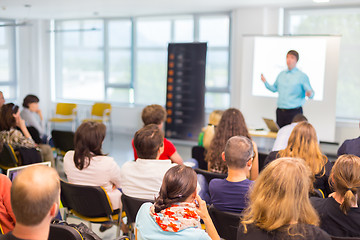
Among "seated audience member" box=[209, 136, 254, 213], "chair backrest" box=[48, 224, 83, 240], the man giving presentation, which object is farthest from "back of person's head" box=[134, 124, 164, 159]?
the man giving presentation

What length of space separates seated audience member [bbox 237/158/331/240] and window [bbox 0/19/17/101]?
9.55 metres

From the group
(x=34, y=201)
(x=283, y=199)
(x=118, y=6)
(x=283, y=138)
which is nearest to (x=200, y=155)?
(x=283, y=138)

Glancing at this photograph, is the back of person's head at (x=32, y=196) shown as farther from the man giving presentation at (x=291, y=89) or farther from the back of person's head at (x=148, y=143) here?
the man giving presentation at (x=291, y=89)

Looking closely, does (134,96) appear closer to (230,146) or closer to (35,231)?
(230,146)

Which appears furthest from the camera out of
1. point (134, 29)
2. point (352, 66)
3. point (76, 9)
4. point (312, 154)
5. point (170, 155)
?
point (134, 29)

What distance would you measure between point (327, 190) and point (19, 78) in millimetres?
9102

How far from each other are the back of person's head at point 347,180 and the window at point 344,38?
560 centimetres

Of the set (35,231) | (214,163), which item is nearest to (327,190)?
(214,163)

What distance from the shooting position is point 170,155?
3520mm

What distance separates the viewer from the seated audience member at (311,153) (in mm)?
2842

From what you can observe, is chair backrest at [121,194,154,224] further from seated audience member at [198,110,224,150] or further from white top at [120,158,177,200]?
seated audience member at [198,110,224,150]

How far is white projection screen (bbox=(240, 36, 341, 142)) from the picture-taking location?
6398 mm

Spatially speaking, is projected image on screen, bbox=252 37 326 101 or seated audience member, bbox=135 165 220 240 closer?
seated audience member, bbox=135 165 220 240

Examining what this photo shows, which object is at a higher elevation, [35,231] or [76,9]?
[76,9]
